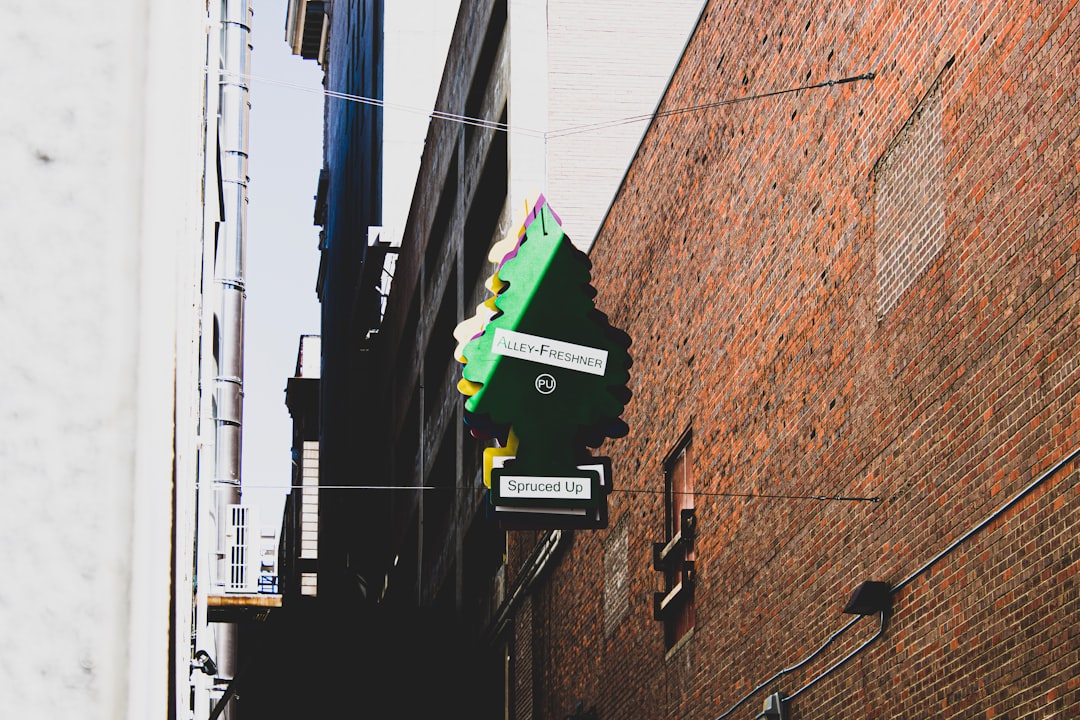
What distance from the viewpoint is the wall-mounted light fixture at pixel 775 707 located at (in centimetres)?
1342

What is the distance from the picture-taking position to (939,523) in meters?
10.7

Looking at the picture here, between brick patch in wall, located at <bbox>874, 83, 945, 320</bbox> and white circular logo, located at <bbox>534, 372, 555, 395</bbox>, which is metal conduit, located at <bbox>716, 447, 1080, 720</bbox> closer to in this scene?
brick patch in wall, located at <bbox>874, 83, 945, 320</bbox>

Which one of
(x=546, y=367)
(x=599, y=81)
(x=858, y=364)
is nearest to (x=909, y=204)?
(x=858, y=364)

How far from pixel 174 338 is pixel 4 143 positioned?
0.74 feet

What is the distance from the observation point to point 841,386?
12625 mm

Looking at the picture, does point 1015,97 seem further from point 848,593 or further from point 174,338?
point 174,338

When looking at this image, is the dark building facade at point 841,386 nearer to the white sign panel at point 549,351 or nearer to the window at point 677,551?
the window at point 677,551

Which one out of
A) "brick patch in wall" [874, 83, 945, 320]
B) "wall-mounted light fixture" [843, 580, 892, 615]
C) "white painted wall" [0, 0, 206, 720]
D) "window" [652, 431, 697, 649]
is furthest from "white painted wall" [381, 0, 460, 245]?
"white painted wall" [0, 0, 206, 720]

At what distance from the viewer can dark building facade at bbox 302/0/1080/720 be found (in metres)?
9.52

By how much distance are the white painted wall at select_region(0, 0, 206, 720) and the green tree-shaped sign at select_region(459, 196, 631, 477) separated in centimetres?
1329

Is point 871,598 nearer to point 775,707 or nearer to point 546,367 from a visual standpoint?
point 775,707

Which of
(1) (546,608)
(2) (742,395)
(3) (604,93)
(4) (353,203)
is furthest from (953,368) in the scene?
(4) (353,203)

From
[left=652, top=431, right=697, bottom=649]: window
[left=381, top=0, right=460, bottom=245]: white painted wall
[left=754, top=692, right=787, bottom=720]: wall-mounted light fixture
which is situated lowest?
[left=754, top=692, right=787, bottom=720]: wall-mounted light fixture

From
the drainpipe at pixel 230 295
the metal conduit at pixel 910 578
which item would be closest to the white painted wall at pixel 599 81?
the drainpipe at pixel 230 295
